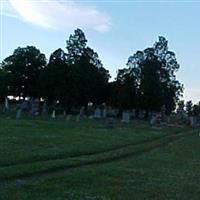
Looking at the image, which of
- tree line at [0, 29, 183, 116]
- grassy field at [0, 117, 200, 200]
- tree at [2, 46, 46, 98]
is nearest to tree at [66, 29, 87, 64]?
tree line at [0, 29, 183, 116]

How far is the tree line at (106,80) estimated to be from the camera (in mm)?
99875

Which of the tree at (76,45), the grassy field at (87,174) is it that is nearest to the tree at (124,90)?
the tree at (76,45)

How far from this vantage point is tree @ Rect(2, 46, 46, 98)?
126625 millimetres

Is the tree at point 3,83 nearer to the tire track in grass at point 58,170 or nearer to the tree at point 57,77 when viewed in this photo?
the tree at point 57,77

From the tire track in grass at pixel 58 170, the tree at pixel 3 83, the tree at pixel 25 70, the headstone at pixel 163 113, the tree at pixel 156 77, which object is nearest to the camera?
the tire track in grass at pixel 58 170

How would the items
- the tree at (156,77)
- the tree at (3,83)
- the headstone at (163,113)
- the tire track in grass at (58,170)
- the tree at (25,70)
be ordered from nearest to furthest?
the tire track in grass at (58,170) < the headstone at (163,113) < the tree at (156,77) < the tree at (3,83) < the tree at (25,70)

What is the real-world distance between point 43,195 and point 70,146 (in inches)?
620

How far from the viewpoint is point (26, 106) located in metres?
94.0

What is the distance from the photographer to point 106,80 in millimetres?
119750

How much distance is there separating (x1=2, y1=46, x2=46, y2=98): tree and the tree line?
29.2 feet

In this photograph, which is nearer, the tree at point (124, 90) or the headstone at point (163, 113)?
the headstone at point (163, 113)

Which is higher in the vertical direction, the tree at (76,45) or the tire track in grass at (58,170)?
the tree at (76,45)

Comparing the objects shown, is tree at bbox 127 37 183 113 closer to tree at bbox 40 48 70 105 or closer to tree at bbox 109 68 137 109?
tree at bbox 109 68 137 109

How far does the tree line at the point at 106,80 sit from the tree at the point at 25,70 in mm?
8893
